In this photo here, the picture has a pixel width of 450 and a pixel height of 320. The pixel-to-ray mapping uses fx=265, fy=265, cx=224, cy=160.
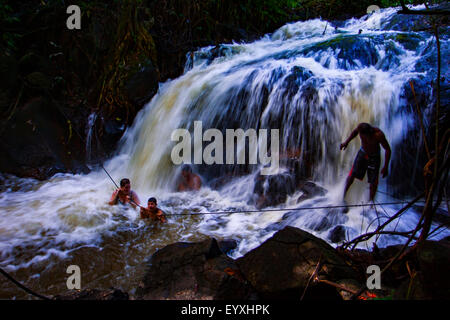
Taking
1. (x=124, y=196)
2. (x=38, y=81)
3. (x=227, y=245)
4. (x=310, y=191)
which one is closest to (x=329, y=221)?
(x=310, y=191)

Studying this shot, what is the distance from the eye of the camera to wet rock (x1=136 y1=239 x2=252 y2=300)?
2.24 metres

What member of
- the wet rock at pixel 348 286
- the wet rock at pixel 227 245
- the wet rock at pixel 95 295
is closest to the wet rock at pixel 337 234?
the wet rock at pixel 227 245

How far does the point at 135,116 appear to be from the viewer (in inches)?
277

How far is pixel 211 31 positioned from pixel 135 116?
446cm

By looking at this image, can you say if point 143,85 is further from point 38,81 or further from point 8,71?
point 8,71

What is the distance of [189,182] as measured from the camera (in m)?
5.47

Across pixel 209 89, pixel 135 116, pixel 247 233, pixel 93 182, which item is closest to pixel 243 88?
pixel 209 89

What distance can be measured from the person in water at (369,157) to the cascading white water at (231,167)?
0.68 feet

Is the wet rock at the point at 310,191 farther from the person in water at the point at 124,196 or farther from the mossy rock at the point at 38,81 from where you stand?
the mossy rock at the point at 38,81

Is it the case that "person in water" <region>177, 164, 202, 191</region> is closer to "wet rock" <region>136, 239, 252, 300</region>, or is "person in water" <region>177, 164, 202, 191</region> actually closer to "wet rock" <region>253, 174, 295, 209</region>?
"wet rock" <region>253, 174, 295, 209</region>

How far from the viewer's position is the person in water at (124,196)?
4.71m

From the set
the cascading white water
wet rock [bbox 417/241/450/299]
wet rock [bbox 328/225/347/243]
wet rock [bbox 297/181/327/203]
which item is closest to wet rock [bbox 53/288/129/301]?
the cascading white water
